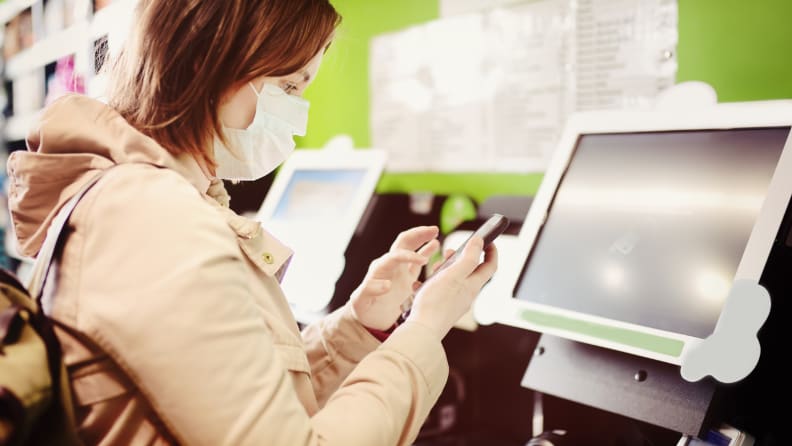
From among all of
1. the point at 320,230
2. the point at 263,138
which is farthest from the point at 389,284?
the point at 320,230

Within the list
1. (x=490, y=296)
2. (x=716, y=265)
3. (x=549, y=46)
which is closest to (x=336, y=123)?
(x=549, y=46)

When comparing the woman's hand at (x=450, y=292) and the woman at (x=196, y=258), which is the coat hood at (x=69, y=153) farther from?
the woman's hand at (x=450, y=292)

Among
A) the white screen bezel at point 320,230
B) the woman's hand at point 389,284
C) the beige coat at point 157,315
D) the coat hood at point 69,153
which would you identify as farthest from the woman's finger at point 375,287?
the white screen bezel at point 320,230

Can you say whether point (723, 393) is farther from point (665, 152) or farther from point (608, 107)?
Answer: point (608, 107)

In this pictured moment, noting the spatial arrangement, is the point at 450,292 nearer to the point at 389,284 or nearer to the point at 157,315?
the point at 389,284

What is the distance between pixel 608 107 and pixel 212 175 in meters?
1.10

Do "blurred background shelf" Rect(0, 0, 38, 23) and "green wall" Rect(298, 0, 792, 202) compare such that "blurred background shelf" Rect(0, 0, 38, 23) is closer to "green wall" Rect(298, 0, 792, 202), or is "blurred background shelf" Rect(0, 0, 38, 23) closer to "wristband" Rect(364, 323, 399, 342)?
"green wall" Rect(298, 0, 792, 202)

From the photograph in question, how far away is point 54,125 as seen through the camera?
0.75 m

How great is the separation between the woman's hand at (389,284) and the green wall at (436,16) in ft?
1.18

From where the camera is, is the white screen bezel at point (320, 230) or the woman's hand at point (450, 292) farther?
the white screen bezel at point (320, 230)

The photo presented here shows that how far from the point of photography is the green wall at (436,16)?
1.37 meters

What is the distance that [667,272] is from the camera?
41.2 inches

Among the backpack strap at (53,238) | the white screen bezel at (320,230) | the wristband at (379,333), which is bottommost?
the white screen bezel at (320,230)

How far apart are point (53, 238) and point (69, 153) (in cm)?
12
